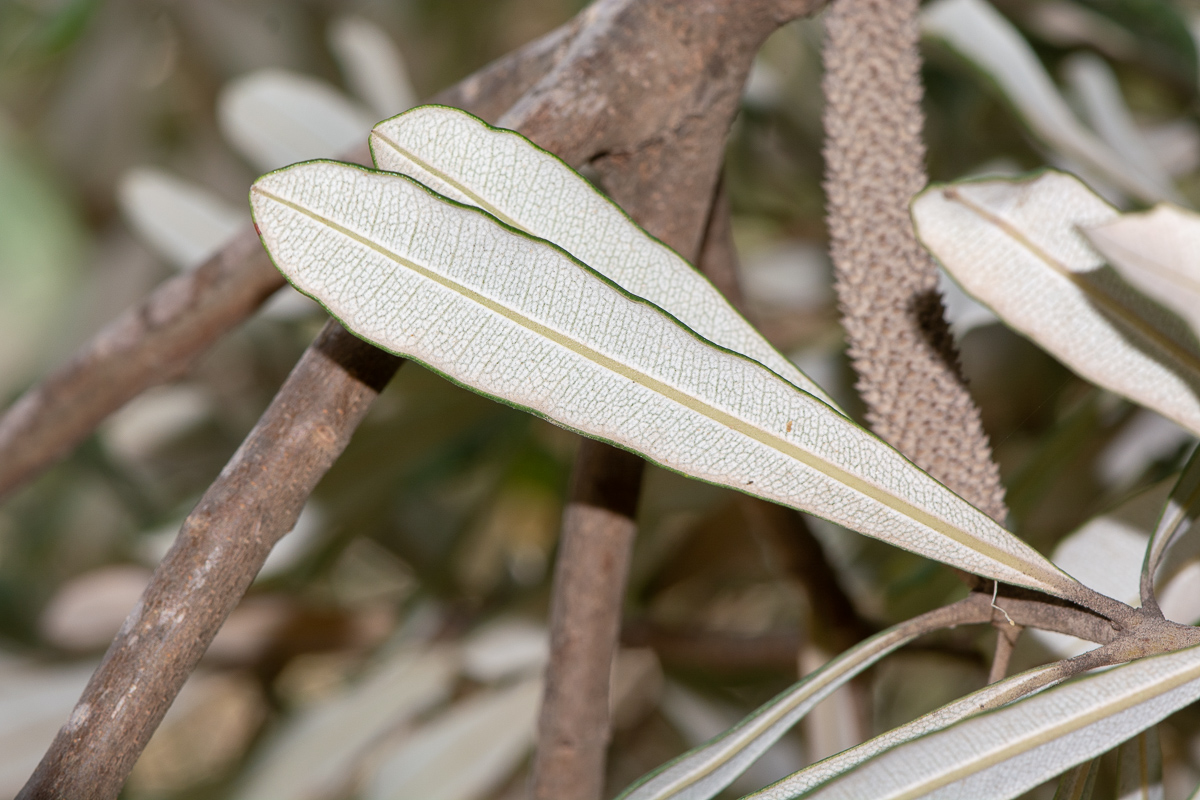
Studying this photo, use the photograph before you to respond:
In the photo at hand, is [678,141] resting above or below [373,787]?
above

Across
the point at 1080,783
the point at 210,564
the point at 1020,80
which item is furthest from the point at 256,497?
the point at 1020,80

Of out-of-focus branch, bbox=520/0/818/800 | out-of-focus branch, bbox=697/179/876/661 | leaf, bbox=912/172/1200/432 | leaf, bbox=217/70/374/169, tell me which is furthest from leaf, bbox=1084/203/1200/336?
leaf, bbox=217/70/374/169

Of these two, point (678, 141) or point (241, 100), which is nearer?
point (678, 141)

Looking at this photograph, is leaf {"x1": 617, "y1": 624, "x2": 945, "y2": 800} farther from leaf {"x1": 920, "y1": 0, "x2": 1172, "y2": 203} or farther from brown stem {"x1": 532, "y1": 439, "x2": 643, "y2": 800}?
leaf {"x1": 920, "y1": 0, "x2": 1172, "y2": 203}

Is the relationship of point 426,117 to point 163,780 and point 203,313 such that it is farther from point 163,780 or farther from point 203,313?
point 163,780

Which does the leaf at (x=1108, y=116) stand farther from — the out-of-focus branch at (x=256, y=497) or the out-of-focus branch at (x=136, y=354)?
the out-of-focus branch at (x=136, y=354)

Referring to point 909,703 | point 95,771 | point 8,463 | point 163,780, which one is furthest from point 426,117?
point 163,780
